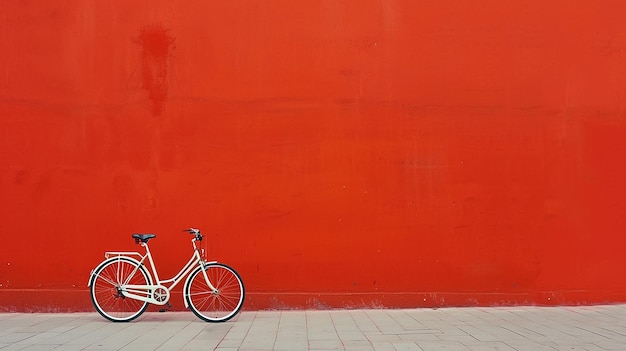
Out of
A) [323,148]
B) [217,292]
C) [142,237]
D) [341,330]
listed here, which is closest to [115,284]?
[142,237]

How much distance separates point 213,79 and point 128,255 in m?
2.38

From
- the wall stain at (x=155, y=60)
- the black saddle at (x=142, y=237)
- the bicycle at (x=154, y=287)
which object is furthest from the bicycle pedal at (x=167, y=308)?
the wall stain at (x=155, y=60)

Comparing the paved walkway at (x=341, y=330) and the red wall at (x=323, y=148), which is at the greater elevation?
the red wall at (x=323, y=148)

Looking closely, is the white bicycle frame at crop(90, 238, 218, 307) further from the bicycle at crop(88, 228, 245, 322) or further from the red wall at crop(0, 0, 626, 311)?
the red wall at crop(0, 0, 626, 311)

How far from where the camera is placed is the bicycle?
639 centimetres

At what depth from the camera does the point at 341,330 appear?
5.89 m

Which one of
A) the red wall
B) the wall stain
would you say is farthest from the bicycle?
the wall stain

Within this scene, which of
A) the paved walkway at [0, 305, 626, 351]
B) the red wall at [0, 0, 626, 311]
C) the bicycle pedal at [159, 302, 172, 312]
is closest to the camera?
the paved walkway at [0, 305, 626, 351]

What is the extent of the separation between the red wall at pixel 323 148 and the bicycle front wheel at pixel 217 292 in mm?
403

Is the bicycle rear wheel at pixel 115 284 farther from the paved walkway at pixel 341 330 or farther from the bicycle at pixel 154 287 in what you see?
the paved walkway at pixel 341 330

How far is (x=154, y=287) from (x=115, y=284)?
0.48 meters

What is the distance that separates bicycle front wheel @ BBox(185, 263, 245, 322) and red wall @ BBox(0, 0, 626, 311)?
0.40 m

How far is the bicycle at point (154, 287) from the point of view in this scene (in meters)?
6.39

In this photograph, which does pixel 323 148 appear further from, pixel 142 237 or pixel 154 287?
pixel 154 287
